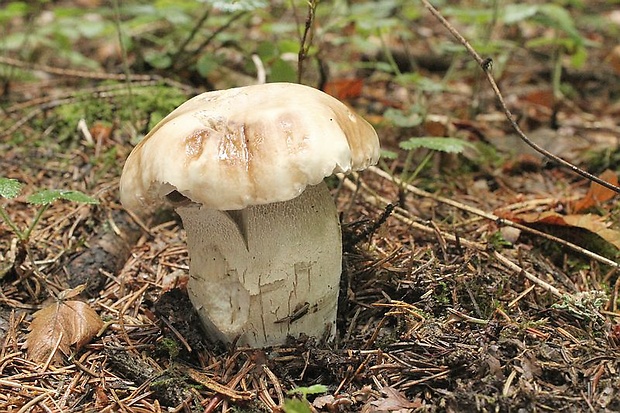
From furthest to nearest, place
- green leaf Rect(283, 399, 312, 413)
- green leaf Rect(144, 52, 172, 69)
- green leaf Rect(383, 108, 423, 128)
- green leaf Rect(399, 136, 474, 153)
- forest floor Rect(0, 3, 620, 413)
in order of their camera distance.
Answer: green leaf Rect(144, 52, 172, 69)
green leaf Rect(383, 108, 423, 128)
green leaf Rect(399, 136, 474, 153)
forest floor Rect(0, 3, 620, 413)
green leaf Rect(283, 399, 312, 413)

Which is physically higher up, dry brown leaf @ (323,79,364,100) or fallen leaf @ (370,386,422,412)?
fallen leaf @ (370,386,422,412)

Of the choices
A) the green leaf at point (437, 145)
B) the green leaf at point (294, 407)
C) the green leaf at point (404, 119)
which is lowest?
the green leaf at point (404, 119)

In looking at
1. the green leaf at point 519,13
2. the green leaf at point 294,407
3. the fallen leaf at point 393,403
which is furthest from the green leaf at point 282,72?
the green leaf at point 294,407

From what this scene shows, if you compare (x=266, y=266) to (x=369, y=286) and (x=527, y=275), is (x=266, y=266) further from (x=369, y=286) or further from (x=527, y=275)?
(x=527, y=275)

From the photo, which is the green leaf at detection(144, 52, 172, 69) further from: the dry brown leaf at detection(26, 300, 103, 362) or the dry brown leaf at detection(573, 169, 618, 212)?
the dry brown leaf at detection(573, 169, 618, 212)

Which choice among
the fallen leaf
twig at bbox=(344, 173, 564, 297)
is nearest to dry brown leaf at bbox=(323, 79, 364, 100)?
twig at bbox=(344, 173, 564, 297)

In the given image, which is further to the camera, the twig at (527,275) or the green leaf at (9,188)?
the twig at (527,275)

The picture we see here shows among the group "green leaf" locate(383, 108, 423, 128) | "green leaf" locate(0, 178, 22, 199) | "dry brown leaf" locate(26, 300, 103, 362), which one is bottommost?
"dry brown leaf" locate(26, 300, 103, 362)

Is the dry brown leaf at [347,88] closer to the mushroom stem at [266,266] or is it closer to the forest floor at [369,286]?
the forest floor at [369,286]
